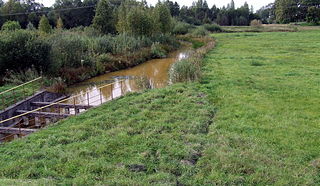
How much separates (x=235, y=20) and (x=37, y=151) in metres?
87.2

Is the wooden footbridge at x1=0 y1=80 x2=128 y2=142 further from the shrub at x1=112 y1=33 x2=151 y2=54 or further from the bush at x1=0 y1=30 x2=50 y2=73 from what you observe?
the shrub at x1=112 y1=33 x2=151 y2=54

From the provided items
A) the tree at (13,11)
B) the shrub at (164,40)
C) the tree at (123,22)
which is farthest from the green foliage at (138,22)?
the tree at (13,11)

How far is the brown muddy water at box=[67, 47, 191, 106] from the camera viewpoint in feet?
53.4

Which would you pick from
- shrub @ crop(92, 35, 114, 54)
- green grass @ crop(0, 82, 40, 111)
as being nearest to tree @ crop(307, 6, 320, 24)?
shrub @ crop(92, 35, 114, 54)

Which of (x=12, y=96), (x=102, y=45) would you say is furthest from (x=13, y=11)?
(x=12, y=96)

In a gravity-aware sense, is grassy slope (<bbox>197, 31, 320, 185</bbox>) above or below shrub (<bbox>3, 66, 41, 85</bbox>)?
below

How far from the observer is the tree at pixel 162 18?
38.7 metres

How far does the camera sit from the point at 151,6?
43719 millimetres

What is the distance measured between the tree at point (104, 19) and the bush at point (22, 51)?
1913 cm

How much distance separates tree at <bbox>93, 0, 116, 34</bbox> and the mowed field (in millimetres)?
25659

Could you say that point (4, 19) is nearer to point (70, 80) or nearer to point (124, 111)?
point (70, 80)

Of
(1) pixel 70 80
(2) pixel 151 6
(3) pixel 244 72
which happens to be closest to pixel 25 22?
(2) pixel 151 6

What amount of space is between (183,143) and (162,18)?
33343mm

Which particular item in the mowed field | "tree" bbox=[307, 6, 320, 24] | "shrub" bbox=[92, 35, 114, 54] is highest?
"tree" bbox=[307, 6, 320, 24]
